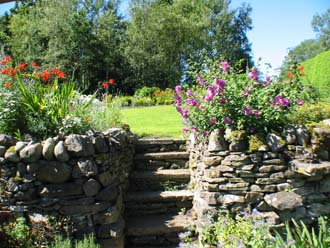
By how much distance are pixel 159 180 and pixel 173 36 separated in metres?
20.2

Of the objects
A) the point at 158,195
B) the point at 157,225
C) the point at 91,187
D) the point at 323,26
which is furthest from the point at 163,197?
the point at 323,26

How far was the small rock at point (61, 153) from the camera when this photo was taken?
3955 millimetres

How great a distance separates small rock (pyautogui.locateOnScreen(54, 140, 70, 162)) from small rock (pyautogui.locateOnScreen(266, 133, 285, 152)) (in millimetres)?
2258

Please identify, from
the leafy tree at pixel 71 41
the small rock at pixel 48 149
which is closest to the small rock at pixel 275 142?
the small rock at pixel 48 149

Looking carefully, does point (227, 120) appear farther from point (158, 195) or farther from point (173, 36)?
point (173, 36)

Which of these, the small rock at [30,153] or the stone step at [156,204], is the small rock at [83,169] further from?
the stone step at [156,204]

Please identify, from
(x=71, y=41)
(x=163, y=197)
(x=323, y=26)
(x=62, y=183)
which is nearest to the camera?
(x=62, y=183)

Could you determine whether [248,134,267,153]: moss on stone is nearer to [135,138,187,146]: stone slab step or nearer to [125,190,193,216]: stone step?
[125,190,193,216]: stone step

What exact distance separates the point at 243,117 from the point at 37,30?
2146cm

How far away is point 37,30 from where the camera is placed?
22.8 meters

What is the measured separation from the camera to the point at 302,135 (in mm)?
4031

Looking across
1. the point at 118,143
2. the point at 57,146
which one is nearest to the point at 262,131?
the point at 118,143

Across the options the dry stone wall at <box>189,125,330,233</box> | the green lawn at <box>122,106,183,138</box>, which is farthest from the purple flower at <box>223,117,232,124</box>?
the green lawn at <box>122,106,183,138</box>

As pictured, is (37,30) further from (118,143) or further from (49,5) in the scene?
(118,143)
